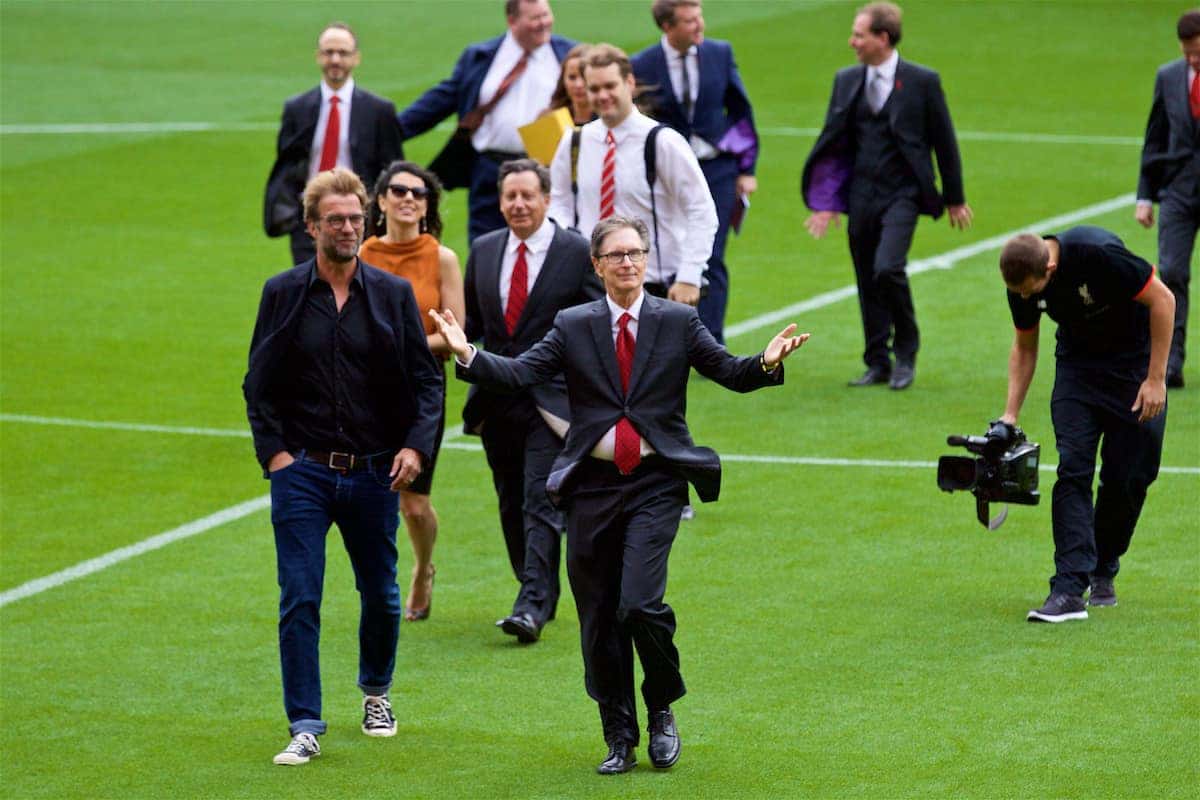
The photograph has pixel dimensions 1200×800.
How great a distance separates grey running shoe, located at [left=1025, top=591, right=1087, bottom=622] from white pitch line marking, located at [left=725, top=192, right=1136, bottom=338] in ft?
Answer: 23.6

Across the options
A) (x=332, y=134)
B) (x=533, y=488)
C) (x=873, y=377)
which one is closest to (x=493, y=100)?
(x=332, y=134)

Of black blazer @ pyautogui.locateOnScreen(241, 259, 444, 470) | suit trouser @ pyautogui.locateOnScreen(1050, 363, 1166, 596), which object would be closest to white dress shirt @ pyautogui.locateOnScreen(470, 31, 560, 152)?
suit trouser @ pyautogui.locateOnScreen(1050, 363, 1166, 596)

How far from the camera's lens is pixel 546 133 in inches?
524

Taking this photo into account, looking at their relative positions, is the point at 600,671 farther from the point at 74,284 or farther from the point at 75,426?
the point at 74,284

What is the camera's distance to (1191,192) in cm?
1555

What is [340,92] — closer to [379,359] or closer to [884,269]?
[884,269]

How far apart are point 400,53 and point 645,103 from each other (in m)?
19.2

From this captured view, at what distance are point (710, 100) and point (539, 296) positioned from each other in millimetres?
4683

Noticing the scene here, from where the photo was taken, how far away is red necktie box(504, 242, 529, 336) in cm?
1111

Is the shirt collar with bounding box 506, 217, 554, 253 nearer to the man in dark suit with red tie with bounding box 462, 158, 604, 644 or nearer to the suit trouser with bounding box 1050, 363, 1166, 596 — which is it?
the man in dark suit with red tie with bounding box 462, 158, 604, 644

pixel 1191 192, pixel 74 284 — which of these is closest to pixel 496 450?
pixel 1191 192

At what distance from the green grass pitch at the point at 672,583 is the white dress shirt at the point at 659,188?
1.68m

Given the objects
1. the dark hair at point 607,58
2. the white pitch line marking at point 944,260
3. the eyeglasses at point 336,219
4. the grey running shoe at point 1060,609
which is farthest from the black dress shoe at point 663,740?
the white pitch line marking at point 944,260

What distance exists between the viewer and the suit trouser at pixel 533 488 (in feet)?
36.3
